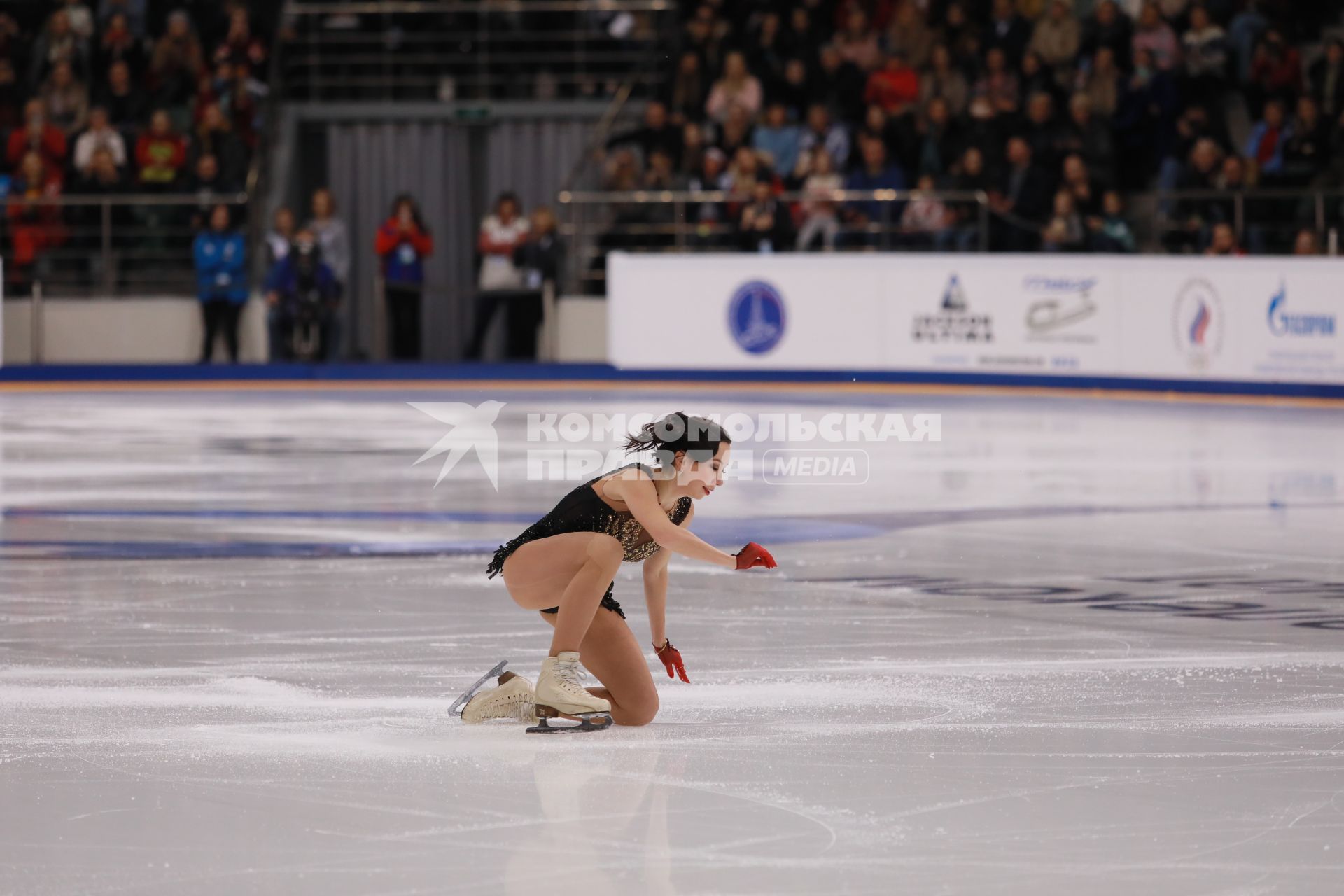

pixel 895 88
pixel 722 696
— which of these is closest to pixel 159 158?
pixel 895 88

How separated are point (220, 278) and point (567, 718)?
15964 mm

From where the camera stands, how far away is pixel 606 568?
531 centimetres

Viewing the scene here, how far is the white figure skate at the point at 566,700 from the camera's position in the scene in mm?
5234

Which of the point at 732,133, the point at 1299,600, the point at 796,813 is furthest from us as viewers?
the point at 732,133

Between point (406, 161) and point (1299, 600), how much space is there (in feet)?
56.6

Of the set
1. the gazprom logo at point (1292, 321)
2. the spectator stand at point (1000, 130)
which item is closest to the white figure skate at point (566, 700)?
the gazprom logo at point (1292, 321)

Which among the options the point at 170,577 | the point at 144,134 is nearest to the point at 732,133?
the point at 144,134

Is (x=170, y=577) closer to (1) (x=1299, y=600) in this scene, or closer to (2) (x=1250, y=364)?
(1) (x=1299, y=600)

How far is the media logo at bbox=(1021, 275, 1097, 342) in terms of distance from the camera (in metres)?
18.0

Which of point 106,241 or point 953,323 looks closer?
point 953,323

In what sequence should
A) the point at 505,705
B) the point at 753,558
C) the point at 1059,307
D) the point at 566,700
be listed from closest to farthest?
the point at 753,558, the point at 566,700, the point at 505,705, the point at 1059,307

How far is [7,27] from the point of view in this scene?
2270 centimetres

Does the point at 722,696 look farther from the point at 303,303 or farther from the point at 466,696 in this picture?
the point at 303,303

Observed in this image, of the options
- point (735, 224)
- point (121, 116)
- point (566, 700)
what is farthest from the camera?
point (121, 116)
